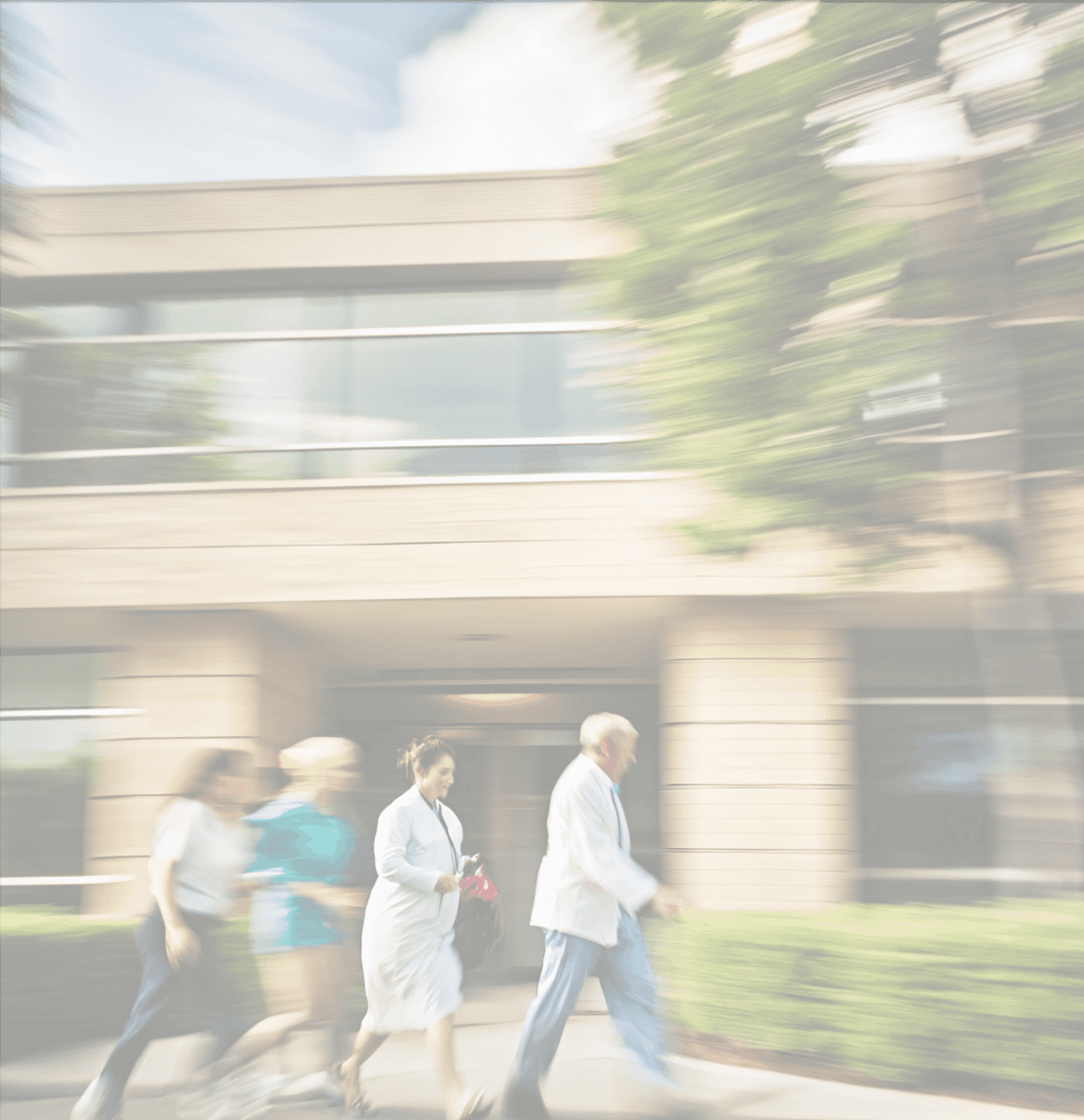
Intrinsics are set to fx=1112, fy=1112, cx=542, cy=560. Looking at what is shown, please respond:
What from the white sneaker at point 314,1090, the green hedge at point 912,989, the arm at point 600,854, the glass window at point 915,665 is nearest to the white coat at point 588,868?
the arm at point 600,854

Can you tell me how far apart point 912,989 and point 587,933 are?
6.46 ft

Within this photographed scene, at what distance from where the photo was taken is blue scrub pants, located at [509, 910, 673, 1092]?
457cm

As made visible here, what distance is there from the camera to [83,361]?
9273mm

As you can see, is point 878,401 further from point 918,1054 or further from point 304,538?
point 304,538

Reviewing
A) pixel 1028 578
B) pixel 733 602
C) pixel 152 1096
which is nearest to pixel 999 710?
pixel 1028 578

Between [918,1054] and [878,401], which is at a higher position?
[878,401]

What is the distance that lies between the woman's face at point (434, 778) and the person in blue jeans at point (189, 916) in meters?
0.80

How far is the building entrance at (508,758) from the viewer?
397 inches

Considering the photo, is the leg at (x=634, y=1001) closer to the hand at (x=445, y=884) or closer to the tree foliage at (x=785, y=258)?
the hand at (x=445, y=884)

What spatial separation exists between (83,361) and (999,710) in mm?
7533

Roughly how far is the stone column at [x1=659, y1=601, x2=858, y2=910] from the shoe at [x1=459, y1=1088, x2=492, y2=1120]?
4118 mm

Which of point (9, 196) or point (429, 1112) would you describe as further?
point (9, 196)

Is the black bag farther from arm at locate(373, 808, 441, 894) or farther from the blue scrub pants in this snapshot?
the blue scrub pants

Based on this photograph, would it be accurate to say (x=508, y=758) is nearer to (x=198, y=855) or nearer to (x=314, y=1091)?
(x=314, y=1091)
